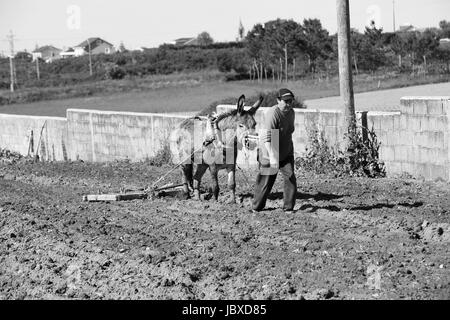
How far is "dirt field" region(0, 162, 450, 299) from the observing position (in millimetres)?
8336

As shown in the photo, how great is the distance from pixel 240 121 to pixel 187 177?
213 centimetres

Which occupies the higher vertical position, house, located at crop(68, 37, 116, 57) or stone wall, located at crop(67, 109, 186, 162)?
house, located at crop(68, 37, 116, 57)

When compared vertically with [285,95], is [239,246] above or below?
below

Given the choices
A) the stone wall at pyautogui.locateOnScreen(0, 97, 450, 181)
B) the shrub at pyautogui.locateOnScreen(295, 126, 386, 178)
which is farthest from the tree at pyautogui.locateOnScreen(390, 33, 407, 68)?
the shrub at pyautogui.locateOnScreen(295, 126, 386, 178)

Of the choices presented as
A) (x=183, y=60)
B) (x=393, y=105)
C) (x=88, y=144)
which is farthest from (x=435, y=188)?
(x=183, y=60)

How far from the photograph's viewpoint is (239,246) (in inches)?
394

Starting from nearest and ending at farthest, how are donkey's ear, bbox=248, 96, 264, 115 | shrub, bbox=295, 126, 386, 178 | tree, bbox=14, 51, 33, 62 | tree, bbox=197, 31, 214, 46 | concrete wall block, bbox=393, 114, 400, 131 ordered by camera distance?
1. donkey's ear, bbox=248, 96, 264, 115
2. concrete wall block, bbox=393, 114, 400, 131
3. shrub, bbox=295, 126, 386, 178
4. tree, bbox=14, 51, 33, 62
5. tree, bbox=197, 31, 214, 46

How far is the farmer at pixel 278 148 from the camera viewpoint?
1130 centimetres

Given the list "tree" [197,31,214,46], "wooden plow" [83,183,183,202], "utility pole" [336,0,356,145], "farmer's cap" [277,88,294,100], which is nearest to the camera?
"farmer's cap" [277,88,294,100]

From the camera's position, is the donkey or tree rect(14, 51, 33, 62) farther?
tree rect(14, 51, 33, 62)

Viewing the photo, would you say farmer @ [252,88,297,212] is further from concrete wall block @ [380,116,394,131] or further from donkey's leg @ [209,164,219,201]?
concrete wall block @ [380,116,394,131]

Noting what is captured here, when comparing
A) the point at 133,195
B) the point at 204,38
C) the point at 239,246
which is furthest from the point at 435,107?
the point at 204,38

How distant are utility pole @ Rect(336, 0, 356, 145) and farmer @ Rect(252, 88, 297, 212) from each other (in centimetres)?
407

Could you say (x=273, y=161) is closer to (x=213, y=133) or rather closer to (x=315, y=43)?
(x=213, y=133)
